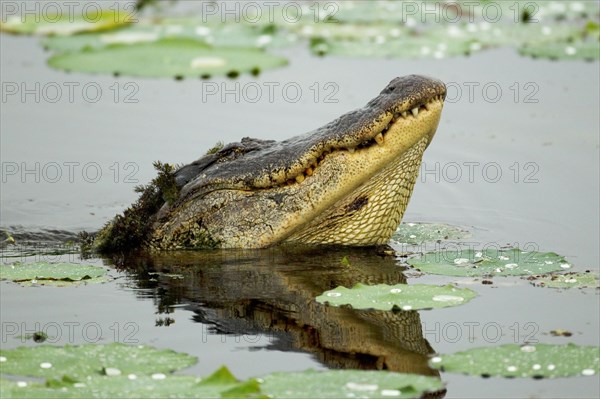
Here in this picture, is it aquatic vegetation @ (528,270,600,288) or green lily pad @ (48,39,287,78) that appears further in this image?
green lily pad @ (48,39,287,78)

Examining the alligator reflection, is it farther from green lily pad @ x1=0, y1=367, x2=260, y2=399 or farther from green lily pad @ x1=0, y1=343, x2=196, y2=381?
green lily pad @ x1=0, y1=367, x2=260, y2=399

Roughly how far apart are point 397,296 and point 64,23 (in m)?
11.5

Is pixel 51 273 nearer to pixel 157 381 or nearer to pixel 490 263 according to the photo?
pixel 157 381

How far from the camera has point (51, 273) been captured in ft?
28.4

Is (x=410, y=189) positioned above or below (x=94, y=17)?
below

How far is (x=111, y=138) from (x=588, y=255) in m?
6.37

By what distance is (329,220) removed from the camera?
9125mm

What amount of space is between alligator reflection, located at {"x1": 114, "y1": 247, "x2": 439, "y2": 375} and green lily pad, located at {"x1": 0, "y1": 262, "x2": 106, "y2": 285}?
34cm

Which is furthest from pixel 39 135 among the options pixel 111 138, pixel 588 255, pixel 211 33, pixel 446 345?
pixel 446 345

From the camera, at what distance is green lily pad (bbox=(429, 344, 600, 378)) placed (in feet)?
21.3

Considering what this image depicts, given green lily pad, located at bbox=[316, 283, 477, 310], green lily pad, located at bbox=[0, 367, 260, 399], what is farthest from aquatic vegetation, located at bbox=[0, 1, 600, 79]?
green lily pad, located at bbox=[0, 367, 260, 399]

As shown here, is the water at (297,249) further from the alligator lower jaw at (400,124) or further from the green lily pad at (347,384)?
the alligator lower jaw at (400,124)

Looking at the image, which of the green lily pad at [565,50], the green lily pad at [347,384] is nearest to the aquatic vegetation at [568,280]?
the green lily pad at [347,384]

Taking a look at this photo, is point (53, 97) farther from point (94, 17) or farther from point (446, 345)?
point (446, 345)
